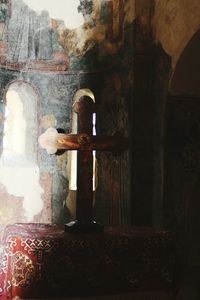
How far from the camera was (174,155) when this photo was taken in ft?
19.9

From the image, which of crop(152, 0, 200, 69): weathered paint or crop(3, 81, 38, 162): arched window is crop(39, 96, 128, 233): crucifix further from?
crop(3, 81, 38, 162): arched window

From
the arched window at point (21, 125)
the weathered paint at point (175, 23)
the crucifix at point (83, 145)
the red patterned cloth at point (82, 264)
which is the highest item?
the weathered paint at point (175, 23)

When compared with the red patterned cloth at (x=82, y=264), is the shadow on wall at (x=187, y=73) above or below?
above

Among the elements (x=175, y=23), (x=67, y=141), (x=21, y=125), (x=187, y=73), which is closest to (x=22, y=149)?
(x=21, y=125)

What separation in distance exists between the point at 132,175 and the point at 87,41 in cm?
308

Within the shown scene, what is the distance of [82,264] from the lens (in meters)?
3.43

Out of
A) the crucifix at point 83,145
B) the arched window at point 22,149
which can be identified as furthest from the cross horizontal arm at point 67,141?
the arched window at point 22,149

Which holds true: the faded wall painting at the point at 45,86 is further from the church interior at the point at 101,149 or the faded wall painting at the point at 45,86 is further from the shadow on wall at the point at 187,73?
the shadow on wall at the point at 187,73

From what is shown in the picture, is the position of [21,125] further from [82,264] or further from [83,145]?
[82,264]

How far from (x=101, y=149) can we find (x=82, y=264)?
1.21 m

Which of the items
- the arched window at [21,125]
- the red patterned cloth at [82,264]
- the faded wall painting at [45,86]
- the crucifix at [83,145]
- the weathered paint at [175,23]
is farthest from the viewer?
the arched window at [21,125]

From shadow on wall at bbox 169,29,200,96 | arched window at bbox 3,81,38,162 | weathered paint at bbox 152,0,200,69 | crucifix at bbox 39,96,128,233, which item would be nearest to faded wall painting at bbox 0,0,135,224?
arched window at bbox 3,81,38,162

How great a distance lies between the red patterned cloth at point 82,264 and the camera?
3.34 m

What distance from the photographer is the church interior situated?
11.3 feet
